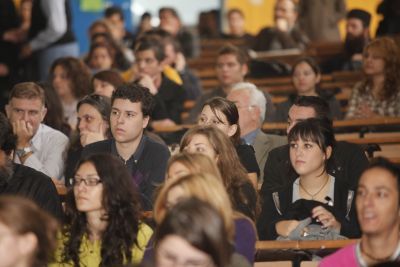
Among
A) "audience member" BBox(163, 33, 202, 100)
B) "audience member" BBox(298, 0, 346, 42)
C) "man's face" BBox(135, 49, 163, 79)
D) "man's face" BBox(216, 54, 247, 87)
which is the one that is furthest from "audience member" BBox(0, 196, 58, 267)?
"audience member" BBox(298, 0, 346, 42)

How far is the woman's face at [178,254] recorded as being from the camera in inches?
155

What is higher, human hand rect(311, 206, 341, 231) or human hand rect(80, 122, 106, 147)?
human hand rect(80, 122, 106, 147)

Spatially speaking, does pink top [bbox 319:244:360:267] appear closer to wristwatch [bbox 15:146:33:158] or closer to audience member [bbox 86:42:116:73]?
wristwatch [bbox 15:146:33:158]

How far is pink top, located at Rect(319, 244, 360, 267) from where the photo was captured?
458cm

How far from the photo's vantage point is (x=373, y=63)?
8.73 meters

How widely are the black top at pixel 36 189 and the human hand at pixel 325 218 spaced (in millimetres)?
1257

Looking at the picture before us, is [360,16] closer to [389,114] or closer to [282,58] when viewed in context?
[282,58]

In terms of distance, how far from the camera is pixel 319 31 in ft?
45.6

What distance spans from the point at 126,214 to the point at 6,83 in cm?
665

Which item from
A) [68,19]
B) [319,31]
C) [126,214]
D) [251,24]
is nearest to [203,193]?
[126,214]

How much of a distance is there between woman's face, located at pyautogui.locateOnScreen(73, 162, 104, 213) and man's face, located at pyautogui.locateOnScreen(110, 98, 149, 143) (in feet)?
4.45

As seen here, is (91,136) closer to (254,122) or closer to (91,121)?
(91,121)

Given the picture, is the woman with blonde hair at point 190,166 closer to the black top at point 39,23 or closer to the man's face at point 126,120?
the man's face at point 126,120

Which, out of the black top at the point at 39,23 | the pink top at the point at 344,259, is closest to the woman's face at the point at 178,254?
the pink top at the point at 344,259
